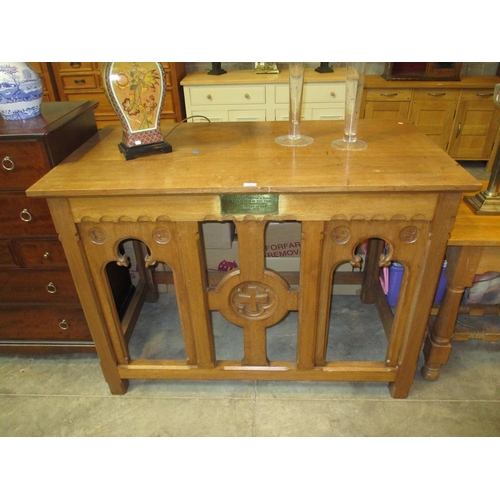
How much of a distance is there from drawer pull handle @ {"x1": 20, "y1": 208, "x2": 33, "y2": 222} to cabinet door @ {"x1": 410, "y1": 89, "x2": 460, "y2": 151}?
3291mm

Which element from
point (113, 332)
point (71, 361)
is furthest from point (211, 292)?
point (71, 361)

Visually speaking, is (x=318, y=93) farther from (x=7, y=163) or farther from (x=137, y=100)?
(x=7, y=163)

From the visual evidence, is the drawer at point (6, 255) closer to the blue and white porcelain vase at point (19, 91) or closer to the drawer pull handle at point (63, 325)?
the drawer pull handle at point (63, 325)

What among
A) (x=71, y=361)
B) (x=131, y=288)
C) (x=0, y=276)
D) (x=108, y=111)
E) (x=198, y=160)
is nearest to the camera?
(x=198, y=160)

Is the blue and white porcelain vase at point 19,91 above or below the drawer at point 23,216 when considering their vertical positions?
above

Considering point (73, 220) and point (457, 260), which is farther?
point (457, 260)

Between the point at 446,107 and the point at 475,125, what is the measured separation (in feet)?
1.05

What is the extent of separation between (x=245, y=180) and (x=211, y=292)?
45 centimetres

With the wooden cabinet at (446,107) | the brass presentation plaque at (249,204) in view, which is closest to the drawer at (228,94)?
the wooden cabinet at (446,107)

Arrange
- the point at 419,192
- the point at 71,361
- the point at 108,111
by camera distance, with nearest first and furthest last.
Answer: the point at 419,192 → the point at 71,361 → the point at 108,111

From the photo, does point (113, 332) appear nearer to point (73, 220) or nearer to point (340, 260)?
point (73, 220)

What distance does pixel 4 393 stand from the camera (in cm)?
162

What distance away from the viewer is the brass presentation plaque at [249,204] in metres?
1.14

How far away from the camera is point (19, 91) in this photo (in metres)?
1.29
